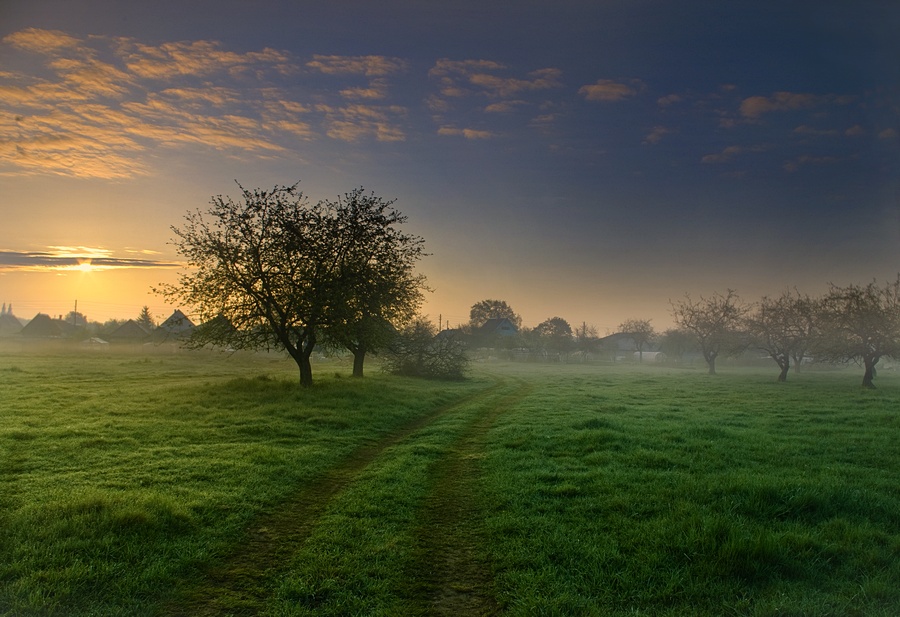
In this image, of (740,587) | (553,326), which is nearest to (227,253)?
(740,587)

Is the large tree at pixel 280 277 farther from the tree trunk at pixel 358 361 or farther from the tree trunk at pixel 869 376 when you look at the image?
the tree trunk at pixel 869 376

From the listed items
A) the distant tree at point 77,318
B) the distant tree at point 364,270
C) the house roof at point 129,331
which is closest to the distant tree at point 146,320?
the house roof at point 129,331

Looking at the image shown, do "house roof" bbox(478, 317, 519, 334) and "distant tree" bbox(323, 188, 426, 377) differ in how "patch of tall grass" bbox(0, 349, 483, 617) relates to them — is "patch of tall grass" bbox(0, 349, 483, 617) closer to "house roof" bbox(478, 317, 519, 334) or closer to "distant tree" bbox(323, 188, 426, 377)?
"distant tree" bbox(323, 188, 426, 377)

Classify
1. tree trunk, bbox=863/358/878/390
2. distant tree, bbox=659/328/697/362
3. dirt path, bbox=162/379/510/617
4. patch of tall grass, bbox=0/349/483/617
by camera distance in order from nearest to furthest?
dirt path, bbox=162/379/510/617 < patch of tall grass, bbox=0/349/483/617 < tree trunk, bbox=863/358/878/390 < distant tree, bbox=659/328/697/362

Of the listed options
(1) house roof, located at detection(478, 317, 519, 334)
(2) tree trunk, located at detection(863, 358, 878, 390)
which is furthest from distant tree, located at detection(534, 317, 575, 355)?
(2) tree trunk, located at detection(863, 358, 878, 390)

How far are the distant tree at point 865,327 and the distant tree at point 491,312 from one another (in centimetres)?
10317

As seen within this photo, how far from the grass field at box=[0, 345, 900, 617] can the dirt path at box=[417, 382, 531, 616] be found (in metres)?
0.04

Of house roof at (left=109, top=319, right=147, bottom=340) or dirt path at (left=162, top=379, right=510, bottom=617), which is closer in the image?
dirt path at (left=162, top=379, right=510, bottom=617)

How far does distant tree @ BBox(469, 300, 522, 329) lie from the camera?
143625 mm

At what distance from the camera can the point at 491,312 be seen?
14412cm

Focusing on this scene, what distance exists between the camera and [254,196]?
2642cm

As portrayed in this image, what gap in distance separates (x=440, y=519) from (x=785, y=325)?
51.7 metres

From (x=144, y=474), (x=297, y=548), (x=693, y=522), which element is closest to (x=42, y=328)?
(x=144, y=474)

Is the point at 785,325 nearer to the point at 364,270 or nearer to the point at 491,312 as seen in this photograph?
the point at 364,270
